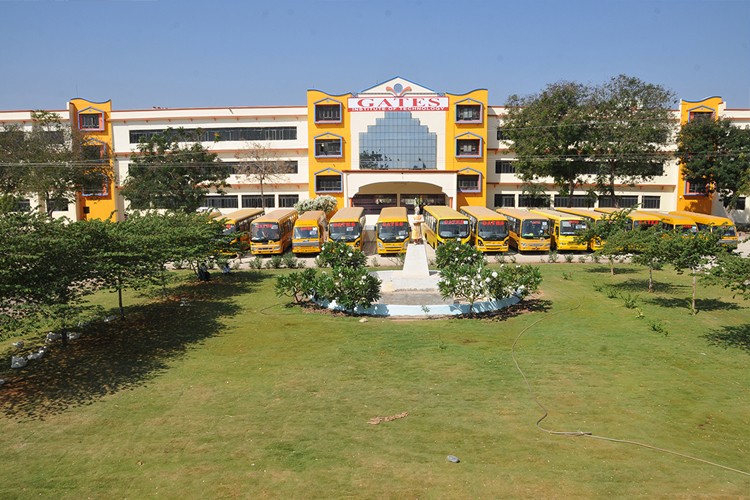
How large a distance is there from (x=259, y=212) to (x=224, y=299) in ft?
59.3

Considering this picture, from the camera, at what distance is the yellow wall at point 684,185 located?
136ft

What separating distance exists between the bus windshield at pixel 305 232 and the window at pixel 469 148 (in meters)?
18.2

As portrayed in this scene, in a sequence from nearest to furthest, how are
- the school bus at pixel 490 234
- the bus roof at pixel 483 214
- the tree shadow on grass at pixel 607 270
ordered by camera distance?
1. the tree shadow on grass at pixel 607 270
2. the school bus at pixel 490 234
3. the bus roof at pixel 483 214

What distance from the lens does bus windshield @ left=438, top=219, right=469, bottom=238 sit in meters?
27.0

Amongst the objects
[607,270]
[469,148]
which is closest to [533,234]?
[607,270]

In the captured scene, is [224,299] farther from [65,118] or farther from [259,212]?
[65,118]

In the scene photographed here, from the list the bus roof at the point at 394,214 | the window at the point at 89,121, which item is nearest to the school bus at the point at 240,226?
the bus roof at the point at 394,214

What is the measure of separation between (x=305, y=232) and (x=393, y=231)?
→ 4.59 meters

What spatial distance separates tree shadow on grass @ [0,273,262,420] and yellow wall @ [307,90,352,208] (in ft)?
80.5

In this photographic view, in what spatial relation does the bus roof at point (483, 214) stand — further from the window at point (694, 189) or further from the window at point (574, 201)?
the window at point (694, 189)

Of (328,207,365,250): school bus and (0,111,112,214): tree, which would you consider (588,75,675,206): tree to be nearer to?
(328,207,365,250): school bus

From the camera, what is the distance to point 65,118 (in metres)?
42.2

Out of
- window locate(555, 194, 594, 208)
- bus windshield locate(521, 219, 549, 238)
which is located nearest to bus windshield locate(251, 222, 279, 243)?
bus windshield locate(521, 219, 549, 238)

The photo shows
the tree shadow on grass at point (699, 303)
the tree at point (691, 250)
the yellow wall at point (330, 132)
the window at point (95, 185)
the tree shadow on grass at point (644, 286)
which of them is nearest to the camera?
the tree at point (691, 250)
